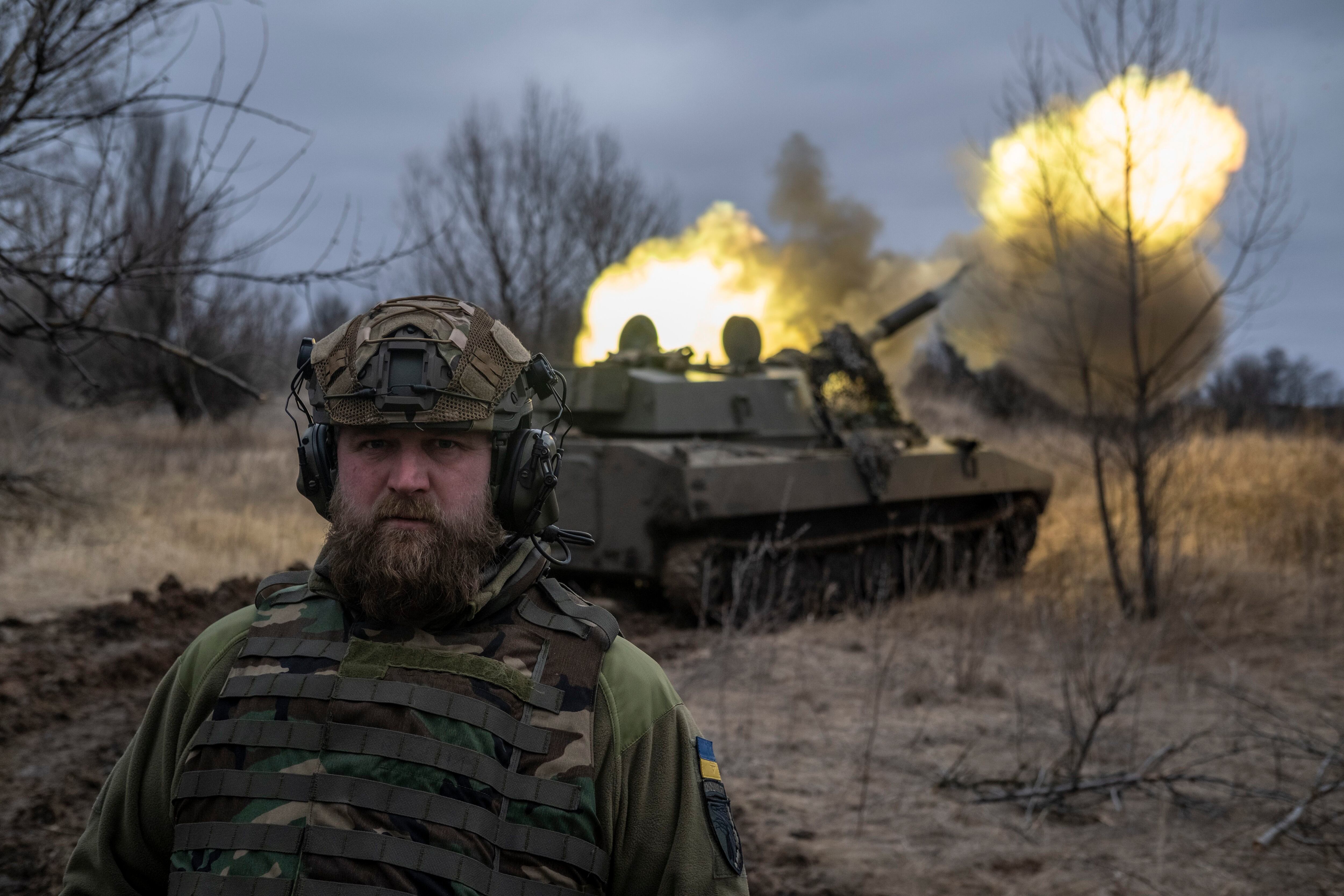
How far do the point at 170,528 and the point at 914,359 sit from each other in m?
14.8

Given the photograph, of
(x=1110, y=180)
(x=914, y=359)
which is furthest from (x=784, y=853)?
(x=914, y=359)

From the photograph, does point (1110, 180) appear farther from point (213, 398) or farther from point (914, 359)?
point (213, 398)

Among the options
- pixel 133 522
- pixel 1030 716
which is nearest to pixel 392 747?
pixel 1030 716

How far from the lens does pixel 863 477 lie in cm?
1086

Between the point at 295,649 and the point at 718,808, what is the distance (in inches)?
31.3

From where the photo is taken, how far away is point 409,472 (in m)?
2.06

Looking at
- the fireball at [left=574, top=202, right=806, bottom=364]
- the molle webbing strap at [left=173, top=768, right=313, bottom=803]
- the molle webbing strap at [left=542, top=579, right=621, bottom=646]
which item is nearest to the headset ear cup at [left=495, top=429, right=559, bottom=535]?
the molle webbing strap at [left=542, top=579, right=621, bottom=646]

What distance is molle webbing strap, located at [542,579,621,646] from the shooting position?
6.83 ft

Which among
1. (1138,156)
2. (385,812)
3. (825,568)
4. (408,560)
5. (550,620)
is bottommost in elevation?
(825,568)

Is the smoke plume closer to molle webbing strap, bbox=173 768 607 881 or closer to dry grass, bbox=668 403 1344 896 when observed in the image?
dry grass, bbox=668 403 1344 896

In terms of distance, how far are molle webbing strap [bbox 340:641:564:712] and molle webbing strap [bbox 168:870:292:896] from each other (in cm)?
34

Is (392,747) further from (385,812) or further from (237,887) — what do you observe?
(237,887)

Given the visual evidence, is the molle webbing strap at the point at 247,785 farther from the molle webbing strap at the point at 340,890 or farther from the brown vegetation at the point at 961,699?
the brown vegetation at the point at 961,699

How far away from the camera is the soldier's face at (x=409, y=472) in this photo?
2.06 m
